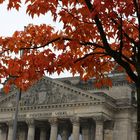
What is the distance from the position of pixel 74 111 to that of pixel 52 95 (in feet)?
14.5

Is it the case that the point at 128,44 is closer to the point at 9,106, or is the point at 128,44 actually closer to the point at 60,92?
the point at 60,92

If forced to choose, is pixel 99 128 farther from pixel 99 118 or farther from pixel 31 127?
pixel 31 127

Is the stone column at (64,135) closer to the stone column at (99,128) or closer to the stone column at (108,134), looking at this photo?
the stone column at (108,134)

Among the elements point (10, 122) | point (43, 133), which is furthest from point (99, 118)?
point (10, 122)

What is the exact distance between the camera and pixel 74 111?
67125 millimetres

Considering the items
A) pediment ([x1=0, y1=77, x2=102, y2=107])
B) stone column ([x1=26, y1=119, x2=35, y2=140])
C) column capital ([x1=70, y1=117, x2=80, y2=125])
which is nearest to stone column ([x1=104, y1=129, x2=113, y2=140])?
column capital ([x1=70, y1=117, x2=80, y2=125])

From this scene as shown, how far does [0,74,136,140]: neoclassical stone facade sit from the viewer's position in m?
66.2

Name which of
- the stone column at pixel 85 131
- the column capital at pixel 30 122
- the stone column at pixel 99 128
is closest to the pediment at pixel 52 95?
the column capital at pixel 30 122

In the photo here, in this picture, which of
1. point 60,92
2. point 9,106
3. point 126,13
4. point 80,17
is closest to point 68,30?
point 80,17

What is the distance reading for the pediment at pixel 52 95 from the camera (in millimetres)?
67156

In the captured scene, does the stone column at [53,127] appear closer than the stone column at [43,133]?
Yes

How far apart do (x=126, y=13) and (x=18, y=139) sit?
62.8 metres

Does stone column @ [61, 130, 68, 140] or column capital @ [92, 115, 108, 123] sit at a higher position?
column capital @ [92, 115, 108, 123]

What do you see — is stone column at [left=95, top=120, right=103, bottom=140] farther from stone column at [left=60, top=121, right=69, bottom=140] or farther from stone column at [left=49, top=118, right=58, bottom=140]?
stone column at [left=60, top=121, right=69, bottom=140]
